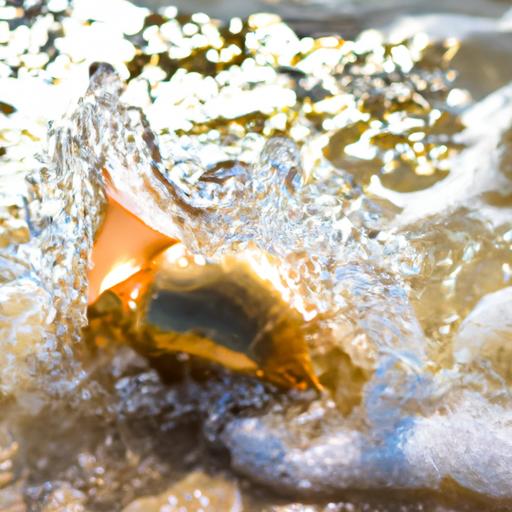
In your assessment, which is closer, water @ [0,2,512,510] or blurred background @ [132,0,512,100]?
water @ [0,2,512,510]

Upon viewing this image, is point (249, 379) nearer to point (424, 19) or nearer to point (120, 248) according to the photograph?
point (120, 248)

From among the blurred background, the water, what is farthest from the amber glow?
the blurred background

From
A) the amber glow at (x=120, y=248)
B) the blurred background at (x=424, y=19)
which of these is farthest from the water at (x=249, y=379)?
the blurred background at (x=424, y=19)

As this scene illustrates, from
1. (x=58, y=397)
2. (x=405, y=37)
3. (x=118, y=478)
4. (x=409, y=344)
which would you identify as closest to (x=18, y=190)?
(x=58, y=397)

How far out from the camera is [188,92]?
1.22m

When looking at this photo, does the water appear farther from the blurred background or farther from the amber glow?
the blurred background

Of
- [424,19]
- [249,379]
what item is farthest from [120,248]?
[424,19]

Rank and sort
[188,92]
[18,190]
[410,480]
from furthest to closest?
[188,92] < [18,190] < [410,480]

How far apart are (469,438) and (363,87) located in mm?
613

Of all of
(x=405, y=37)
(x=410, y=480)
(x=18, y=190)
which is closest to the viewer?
(x=410, y=480)

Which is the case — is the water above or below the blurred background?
below

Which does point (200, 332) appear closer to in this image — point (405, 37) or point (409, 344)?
point (409, 344)

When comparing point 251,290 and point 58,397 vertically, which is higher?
point 251,290

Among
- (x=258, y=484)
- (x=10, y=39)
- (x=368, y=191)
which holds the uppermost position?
(x=10, y=39)
